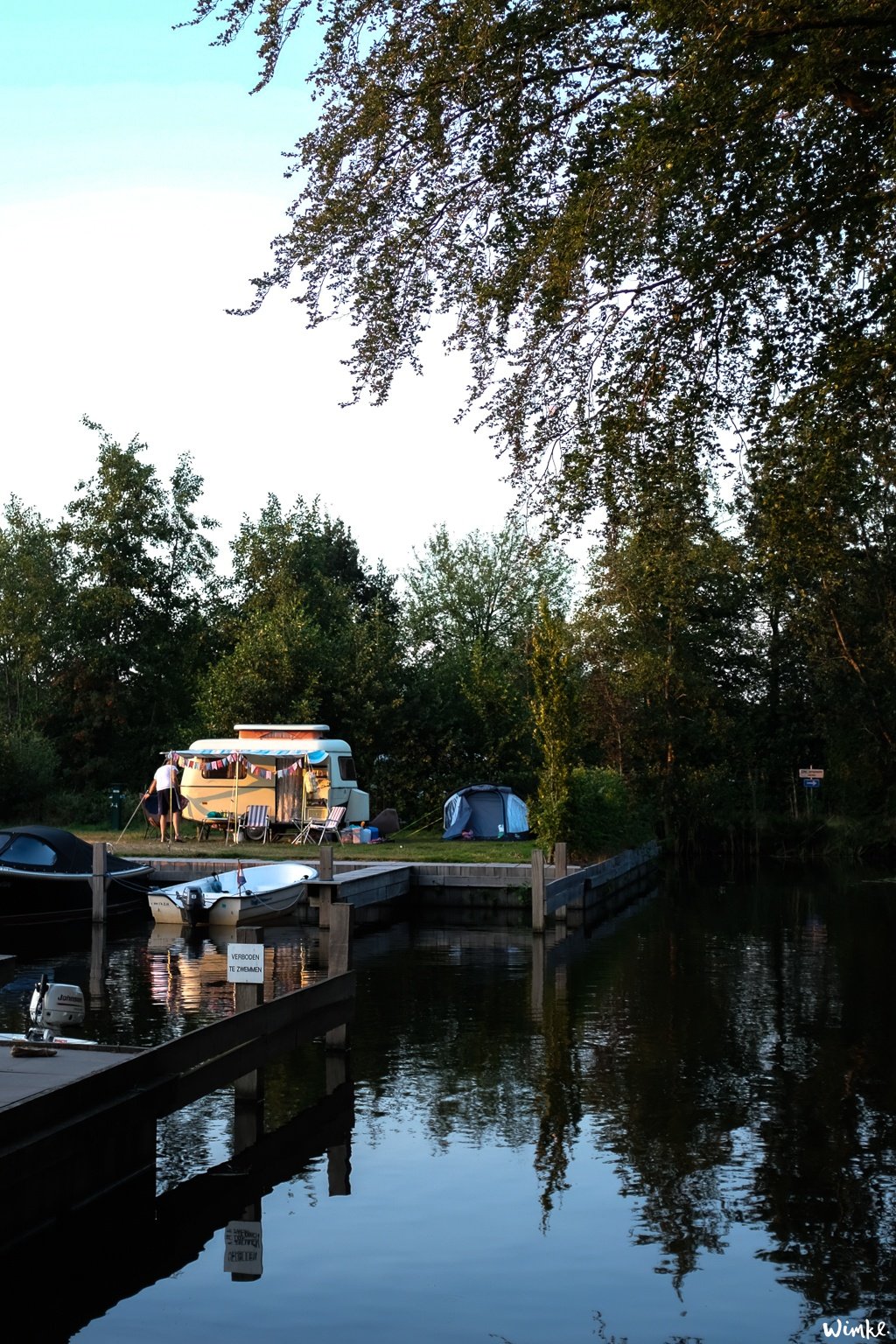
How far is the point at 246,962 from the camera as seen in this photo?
9.52 meters

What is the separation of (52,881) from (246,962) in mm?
13480

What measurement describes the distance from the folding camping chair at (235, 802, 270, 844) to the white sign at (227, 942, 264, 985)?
20.4 metres

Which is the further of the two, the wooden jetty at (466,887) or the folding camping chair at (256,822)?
the folding camping chair at (256,822)

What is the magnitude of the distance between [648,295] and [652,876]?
24890mm

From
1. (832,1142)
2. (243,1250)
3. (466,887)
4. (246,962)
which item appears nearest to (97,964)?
(466,887)

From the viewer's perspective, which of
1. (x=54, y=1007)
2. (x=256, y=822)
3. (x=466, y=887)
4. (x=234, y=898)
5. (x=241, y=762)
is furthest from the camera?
(x=256, y=822)

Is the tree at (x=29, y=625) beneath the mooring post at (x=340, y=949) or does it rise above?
above

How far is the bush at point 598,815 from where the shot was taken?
90.3ft

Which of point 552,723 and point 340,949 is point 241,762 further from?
point 340,949

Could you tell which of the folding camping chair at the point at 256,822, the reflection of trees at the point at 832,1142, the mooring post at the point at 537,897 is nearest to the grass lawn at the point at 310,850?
the folding camping chair at the point at 256,822

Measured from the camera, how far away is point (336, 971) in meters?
11.6

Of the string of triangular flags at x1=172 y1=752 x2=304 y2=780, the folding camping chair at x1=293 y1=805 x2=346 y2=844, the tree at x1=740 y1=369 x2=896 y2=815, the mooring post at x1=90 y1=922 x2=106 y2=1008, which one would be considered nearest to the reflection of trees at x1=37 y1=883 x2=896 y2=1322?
the mooring post at x1=90 y1=922 x2=106 y2=1008

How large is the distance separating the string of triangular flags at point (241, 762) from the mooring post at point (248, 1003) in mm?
19550

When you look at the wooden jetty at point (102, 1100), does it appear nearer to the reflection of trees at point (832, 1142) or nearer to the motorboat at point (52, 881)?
the reflection of trees at point (832, 1142)
